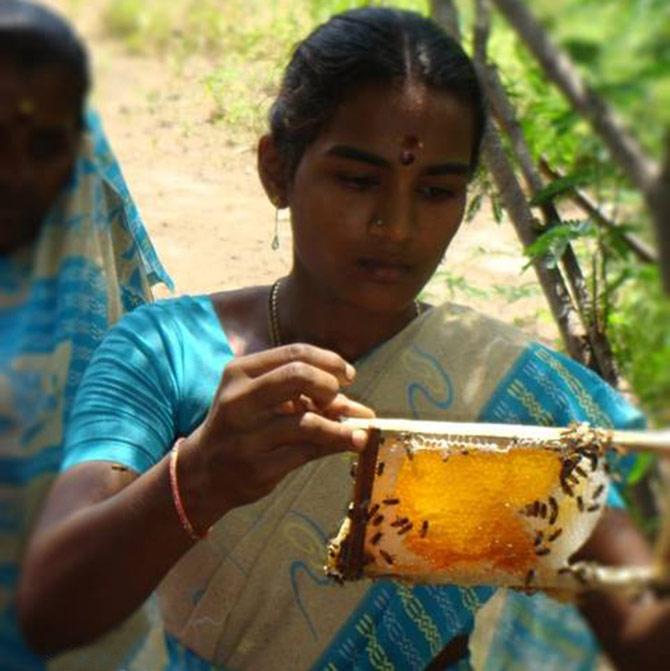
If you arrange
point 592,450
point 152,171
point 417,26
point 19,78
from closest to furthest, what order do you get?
point 19,78, point 592,450, point 417,26, point 152,171

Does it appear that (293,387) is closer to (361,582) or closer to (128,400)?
(128,400)

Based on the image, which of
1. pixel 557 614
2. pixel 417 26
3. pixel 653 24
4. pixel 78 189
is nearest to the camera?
pixel 653 24

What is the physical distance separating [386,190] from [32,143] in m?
0.69

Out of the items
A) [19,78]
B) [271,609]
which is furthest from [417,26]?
[19,78]

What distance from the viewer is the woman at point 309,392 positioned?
58.5 inches

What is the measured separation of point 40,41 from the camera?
3.40 ft

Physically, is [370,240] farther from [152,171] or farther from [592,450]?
[152,171]

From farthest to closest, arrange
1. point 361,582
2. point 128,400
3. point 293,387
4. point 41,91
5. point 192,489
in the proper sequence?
point 361,582 → point 128,400 → point 192,489 → point 293,387 → point 41,91

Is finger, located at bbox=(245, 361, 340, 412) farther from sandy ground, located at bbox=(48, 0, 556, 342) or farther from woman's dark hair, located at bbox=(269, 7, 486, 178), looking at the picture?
sandy ground, located at bbox=(48, 0, 556, 342)

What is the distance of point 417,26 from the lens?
6.02 feet

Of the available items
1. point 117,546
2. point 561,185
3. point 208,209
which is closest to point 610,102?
point 561,185

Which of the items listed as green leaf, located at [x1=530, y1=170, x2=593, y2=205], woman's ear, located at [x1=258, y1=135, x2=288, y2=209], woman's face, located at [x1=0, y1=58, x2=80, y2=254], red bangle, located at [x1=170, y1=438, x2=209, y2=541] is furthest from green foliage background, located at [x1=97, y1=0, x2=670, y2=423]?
red bangle, located at [x1=170, y1=438, x2=209, y2=541]

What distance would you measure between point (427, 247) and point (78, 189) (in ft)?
2.16

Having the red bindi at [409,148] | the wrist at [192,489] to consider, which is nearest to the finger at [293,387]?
the wrist at [192,489]
